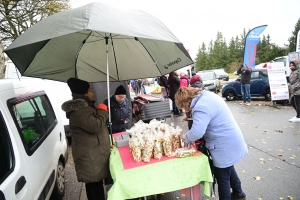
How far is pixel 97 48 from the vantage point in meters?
3.59

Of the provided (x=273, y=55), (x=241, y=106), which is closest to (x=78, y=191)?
(x=241, y=106)

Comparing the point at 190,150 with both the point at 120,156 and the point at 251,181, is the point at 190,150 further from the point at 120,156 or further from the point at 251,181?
the point at 251,181

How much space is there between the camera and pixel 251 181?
12.7ft

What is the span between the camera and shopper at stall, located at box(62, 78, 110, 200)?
2475 mm

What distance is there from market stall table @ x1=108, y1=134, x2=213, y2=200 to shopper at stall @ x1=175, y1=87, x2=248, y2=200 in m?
0.25

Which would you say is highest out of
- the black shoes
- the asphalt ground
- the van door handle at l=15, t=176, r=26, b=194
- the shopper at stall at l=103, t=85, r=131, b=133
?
the shopper at stall at l=103, t=85, r=131, b=133

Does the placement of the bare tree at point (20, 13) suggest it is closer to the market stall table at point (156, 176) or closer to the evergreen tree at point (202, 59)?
Result: the market stall table at point (156, 176)

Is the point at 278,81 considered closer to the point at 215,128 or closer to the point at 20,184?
the point at 215,128

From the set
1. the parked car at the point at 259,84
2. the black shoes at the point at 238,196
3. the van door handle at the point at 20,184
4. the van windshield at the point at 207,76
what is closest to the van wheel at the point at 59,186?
the van door handle at the point at 20,184

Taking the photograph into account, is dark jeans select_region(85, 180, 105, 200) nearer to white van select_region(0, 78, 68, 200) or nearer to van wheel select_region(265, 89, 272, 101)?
white van select_region(0, 78, 68, 200)

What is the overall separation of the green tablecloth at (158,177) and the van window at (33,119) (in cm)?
110

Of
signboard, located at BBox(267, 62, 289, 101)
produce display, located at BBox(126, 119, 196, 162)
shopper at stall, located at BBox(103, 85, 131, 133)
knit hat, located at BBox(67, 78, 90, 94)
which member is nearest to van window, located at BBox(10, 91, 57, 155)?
knit hat, located at BBox(67, 78, 90, 94)

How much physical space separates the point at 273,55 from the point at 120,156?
5142cm

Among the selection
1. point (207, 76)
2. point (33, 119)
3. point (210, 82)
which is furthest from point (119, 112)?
point (207, 76)
